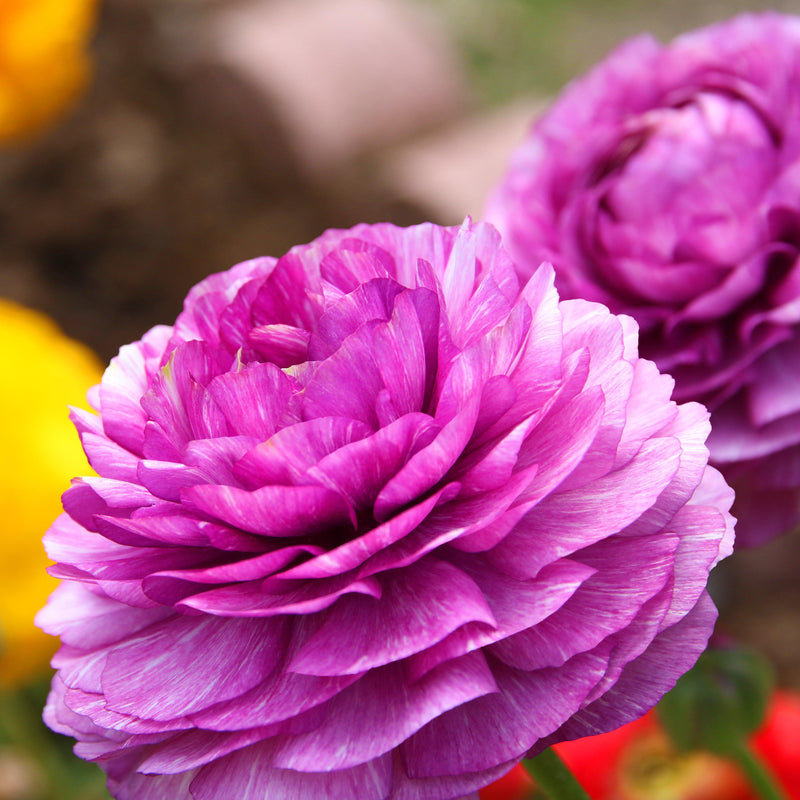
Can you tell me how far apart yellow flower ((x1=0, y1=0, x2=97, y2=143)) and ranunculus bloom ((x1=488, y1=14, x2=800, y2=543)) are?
1.62ft

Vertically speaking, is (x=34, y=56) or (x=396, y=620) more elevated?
(x=34, y=56)

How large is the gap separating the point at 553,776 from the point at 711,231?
21 centimetres

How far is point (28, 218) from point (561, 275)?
4.77 feet

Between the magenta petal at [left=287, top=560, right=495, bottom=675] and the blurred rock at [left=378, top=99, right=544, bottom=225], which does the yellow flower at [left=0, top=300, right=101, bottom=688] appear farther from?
the blurred rock at [left=378, top=99, right=544, bottom=225]

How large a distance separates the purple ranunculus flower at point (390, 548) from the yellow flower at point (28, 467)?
373 mm

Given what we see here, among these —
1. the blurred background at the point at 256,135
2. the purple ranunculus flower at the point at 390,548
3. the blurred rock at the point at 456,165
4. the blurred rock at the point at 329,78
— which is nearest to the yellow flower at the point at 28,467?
the blurred background at the point at 256,135

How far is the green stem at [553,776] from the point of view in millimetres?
273

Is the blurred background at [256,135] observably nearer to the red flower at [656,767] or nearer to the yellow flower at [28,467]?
the yellow flower at [28,467]

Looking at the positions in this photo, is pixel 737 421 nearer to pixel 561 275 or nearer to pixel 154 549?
pixel 561 275

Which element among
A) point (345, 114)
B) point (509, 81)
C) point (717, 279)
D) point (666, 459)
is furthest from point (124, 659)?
point (509, 81)

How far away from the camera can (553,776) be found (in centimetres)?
27

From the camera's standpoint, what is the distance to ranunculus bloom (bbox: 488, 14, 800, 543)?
39 centimetres

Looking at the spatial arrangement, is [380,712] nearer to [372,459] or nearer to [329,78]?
[372,459]

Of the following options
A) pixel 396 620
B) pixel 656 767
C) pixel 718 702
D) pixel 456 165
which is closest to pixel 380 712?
pixel 396 620
